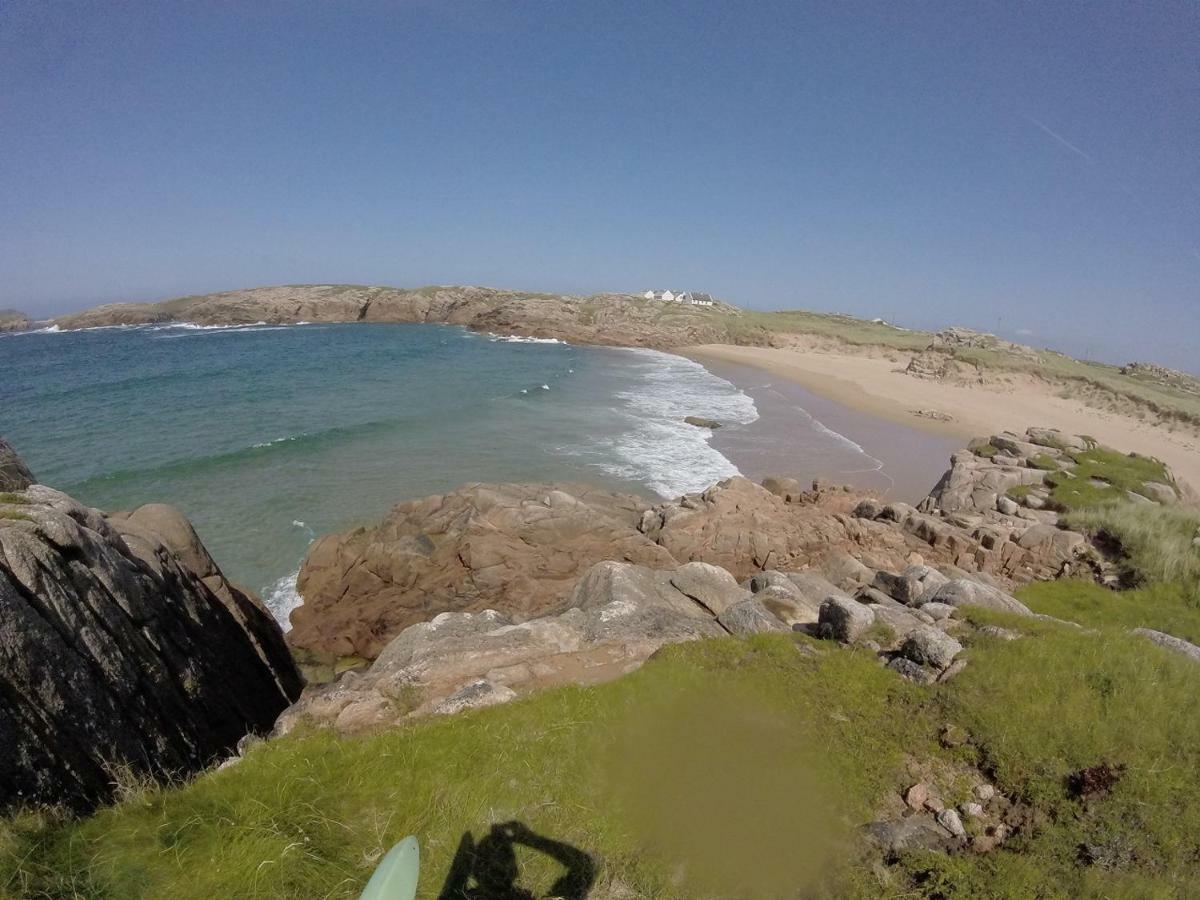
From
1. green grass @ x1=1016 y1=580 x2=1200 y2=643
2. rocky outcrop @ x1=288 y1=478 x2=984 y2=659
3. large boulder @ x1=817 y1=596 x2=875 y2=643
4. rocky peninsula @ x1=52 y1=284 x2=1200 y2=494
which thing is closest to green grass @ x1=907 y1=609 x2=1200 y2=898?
large boulder @ x1=817 y1=596 x2=875 y2=643

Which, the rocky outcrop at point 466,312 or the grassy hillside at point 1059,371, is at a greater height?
the rocky outcrop at point 466,312

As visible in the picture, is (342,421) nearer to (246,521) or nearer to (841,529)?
(246,521)

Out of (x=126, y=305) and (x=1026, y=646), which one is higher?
(x=126, y=305)

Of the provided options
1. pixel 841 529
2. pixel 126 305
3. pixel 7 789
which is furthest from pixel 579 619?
pixel 126 305

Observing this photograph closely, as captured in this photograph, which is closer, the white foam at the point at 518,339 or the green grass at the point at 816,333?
the green grass at the point at 816,333

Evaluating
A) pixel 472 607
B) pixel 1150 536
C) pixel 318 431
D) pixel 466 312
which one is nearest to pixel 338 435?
pixel 318 431

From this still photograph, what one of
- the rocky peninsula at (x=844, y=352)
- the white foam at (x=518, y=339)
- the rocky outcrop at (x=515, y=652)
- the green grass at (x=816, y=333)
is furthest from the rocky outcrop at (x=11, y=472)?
the green grass at (x=816, y=333)

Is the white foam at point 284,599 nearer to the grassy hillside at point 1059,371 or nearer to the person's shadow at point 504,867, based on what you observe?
the person's shadow at point 504,867

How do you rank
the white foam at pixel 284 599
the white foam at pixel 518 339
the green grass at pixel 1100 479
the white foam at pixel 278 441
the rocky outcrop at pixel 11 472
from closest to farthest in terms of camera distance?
the rocky outcrop at pixel 11 472, the white foam at pixel 284 599, the green grass at pixel 1100 479, the white foam at pixel 278 441, the white foam at pixel 518 339
